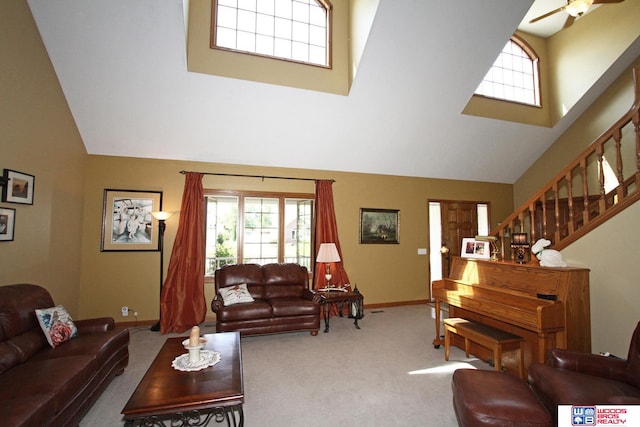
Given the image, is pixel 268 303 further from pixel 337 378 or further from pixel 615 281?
pixel 615 281

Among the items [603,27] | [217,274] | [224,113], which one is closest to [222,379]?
[217,274]

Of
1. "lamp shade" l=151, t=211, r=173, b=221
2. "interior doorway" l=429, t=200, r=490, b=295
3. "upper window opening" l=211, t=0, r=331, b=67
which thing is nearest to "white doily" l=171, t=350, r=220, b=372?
"lamp shade" l=151, t=211, r=173, b=221

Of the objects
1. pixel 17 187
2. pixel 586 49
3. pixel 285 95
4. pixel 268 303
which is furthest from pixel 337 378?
pixel 586 49

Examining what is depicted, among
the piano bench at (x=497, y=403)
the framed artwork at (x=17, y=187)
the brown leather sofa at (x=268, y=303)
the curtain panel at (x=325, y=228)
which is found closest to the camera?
the piano bench at (x=497, y=403)

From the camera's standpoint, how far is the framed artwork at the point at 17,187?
2.89 metres

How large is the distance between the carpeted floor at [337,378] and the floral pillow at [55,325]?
61 cm

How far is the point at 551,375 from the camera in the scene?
200 centimetres

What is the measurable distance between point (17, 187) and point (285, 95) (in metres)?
3.13

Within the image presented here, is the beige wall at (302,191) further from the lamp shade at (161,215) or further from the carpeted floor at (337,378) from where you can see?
the carpeted floor at (337,378)

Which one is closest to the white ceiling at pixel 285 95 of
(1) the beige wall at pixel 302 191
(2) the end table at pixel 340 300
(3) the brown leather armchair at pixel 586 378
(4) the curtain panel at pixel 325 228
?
(1) the beige wall at pixel 302 191

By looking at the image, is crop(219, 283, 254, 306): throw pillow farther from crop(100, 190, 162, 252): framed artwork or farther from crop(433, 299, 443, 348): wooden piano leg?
crop(433, 299, 443, 348): wooden piano leg

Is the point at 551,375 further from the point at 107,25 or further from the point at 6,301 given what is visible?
the point at 107,25

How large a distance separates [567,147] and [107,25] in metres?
7.38

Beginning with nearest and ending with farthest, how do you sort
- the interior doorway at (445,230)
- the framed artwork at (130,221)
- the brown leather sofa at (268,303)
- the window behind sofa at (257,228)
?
the brown leather sofa at (268,303), the framed artwork at (130,221), the window behind sofa at (257,228), the interior doorway at (445,230)
